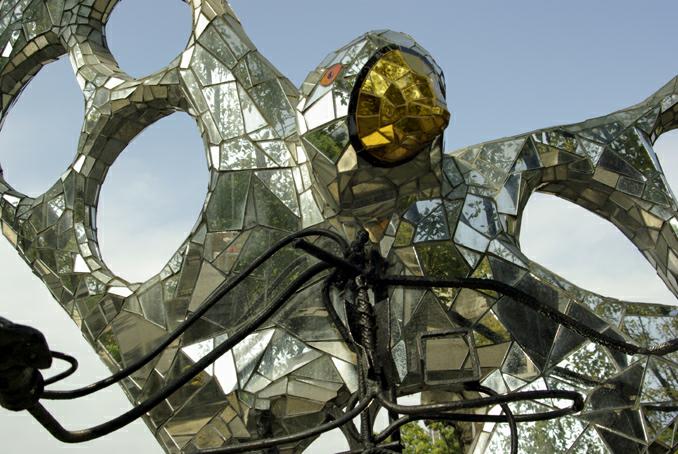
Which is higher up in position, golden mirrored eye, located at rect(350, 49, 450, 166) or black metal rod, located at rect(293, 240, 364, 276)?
golden mirrored eye, located at rect(350, 49, 450, 166)

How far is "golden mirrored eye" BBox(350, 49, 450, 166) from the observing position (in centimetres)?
557

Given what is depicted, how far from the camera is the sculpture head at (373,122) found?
5602 millimetres

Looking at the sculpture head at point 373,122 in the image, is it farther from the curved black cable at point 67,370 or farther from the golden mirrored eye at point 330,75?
the curved black cable at point 67,370

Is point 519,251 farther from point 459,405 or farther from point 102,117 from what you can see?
point 102,117

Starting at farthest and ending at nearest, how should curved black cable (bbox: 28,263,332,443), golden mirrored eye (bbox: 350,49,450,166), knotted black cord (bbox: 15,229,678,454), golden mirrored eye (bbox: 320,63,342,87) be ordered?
golden mirrored eye (bbox: 320,63,342,87), golden mirrored eye (bbox: 350,49,450,166), knotted black cord (bbox: 15,229,678,454), curved black cable (bbox: 28,263,332,443)

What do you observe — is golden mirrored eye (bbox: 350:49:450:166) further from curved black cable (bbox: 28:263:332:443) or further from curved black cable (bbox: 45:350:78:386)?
curved black cable (bbox: 45:350:78:386)

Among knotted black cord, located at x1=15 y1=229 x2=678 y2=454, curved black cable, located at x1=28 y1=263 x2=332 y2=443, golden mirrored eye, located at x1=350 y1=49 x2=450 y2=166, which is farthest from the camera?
golden mirrored eye, located at x1=350 y1=49 x2=450 y2=166

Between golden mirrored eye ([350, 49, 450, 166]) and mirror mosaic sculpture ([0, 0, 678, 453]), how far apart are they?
1 centimetres

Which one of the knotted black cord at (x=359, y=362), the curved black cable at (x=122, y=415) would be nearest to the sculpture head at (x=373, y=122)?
the knotted black cord at (x=359, y=362)

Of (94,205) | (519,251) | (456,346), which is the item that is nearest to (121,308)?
(94,205)

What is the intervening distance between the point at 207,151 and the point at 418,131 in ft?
6.75

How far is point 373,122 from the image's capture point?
561 centimetres

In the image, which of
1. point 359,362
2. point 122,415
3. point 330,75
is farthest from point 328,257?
point 330,75

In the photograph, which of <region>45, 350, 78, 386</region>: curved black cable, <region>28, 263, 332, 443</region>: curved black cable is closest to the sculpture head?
<region>28, 263, 332, 443</region>: curved black cable
